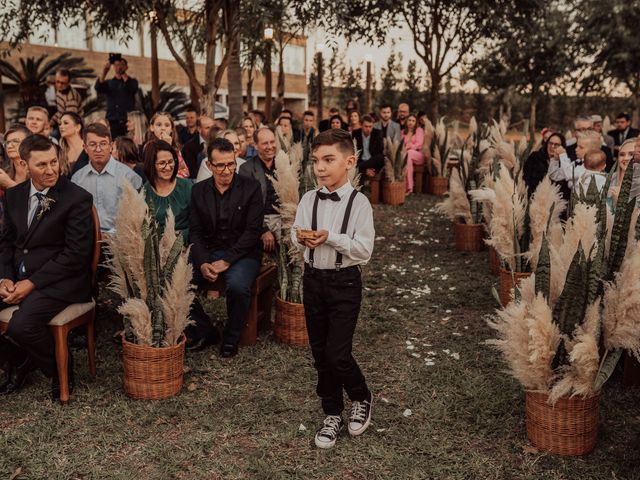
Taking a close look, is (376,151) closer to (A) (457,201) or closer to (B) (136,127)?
(A) (457,201)

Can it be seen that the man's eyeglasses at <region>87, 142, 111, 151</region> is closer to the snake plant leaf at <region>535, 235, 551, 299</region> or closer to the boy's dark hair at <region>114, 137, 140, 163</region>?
the boy's dark hair at <region>114, 137, 140, 163</region>

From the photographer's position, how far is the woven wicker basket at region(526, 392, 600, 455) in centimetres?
321

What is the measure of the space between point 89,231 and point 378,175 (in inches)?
279

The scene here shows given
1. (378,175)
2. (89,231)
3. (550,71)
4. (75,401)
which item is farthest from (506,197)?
Result: (550,71)

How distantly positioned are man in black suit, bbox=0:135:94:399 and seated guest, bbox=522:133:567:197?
4.97 metres

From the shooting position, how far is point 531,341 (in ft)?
9.89

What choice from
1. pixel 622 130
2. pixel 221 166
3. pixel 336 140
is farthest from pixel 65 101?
pixel 622 130

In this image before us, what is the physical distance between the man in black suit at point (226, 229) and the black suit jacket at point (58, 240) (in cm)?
89

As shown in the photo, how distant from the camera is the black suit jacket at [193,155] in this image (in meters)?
7.57

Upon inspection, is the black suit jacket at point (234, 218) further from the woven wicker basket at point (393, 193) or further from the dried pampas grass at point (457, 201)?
the woven wicker basket at point (393, 193)

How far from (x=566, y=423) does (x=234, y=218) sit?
264cm

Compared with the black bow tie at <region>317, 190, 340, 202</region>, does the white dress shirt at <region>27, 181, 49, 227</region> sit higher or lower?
lower

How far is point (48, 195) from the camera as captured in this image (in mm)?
3967

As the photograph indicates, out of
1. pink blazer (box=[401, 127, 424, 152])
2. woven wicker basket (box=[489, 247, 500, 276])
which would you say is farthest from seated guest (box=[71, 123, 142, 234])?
pink blazer (box=[401, 127, 424, 152])
